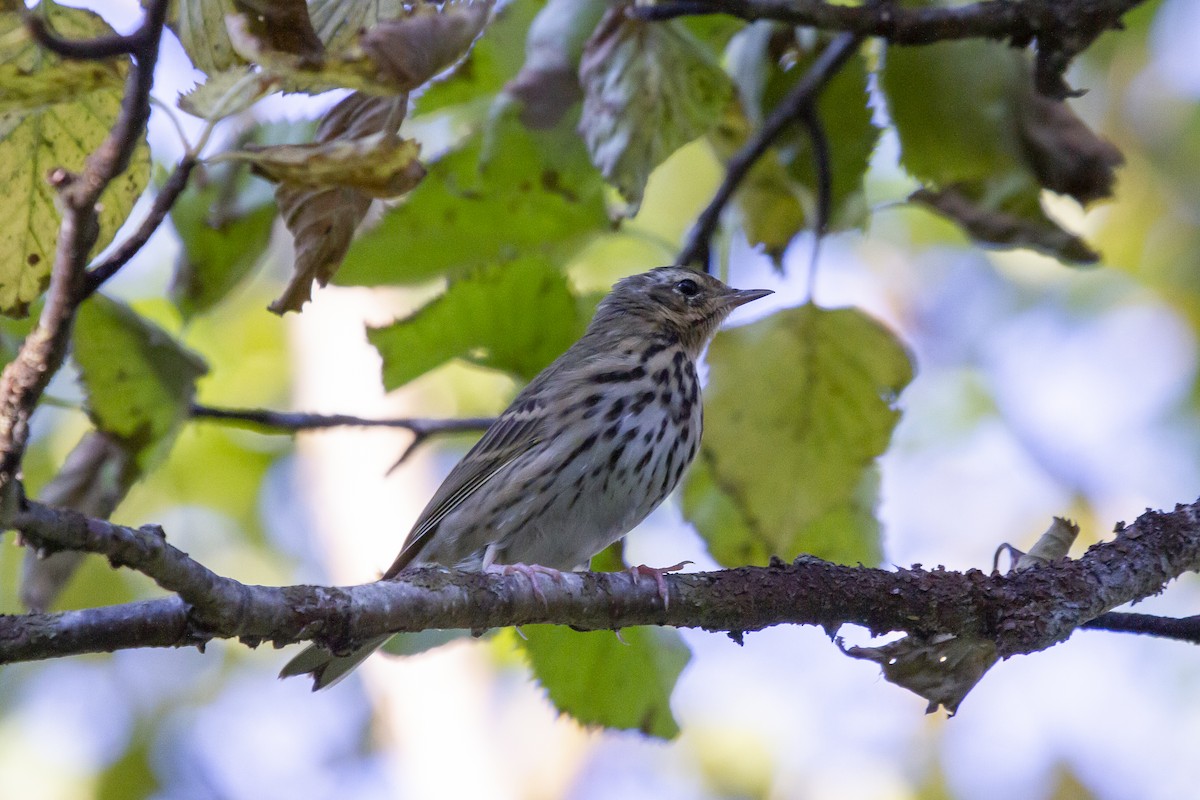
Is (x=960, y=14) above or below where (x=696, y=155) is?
above

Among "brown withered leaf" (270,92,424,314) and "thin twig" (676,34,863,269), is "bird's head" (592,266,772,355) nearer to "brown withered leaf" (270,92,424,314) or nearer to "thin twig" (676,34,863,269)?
"thin twig" (676,34,863,269)

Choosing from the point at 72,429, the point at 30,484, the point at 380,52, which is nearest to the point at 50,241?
the point at 380,52

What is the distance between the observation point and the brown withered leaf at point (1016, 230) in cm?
399

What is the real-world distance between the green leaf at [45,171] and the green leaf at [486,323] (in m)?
1.49

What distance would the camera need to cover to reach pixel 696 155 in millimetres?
8367

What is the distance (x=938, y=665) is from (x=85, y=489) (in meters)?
2.32

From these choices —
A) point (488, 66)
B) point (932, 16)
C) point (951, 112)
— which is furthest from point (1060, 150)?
point (488, 66)

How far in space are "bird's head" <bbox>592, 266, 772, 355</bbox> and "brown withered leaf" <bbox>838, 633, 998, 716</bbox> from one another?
9.06 ft

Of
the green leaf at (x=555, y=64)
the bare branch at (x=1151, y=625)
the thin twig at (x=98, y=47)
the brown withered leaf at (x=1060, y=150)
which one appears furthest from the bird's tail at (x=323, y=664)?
the brown withered leaf at (x=1060, y=150)

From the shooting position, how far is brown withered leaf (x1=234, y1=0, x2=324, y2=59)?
2018mm

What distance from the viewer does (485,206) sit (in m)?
3.96

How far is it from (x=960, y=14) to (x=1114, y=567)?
5.88 feet

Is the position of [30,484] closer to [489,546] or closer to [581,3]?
[489,546]

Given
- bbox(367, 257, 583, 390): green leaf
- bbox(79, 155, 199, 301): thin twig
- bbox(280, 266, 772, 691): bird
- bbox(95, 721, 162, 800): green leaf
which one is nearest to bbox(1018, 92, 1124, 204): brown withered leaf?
bbox(280, 266, 772, 691): bird
